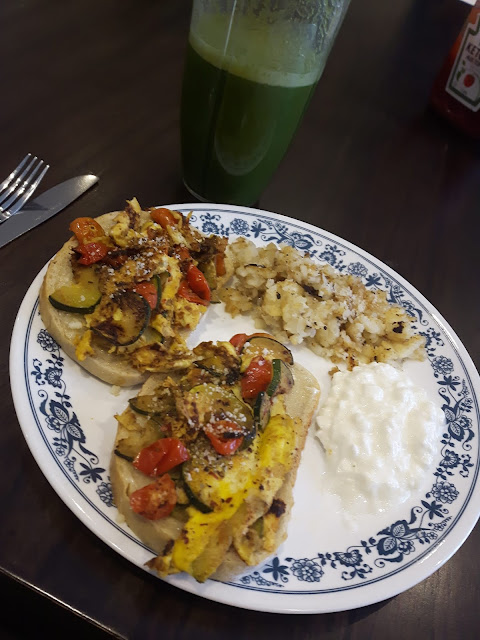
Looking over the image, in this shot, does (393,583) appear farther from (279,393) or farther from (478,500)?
(279,393)

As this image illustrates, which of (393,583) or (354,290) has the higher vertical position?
(354,290)

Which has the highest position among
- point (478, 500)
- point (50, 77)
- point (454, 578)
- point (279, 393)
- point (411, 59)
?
point (411, 59)

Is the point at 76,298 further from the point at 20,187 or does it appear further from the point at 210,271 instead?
the point at 20,187

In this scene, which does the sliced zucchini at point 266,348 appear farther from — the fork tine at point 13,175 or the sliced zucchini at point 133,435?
the fork tine at point 13,175

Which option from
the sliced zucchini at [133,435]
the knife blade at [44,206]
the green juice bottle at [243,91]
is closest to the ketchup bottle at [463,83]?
the green juice bottle at [243,91]

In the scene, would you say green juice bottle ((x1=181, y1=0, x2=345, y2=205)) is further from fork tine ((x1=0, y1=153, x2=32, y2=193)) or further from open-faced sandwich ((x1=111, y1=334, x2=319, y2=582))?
open-faced sandwich ((x1=111, y1=334, x2=319, y2=582))

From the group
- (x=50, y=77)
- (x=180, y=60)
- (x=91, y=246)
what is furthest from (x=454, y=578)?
(x=180, y=60)

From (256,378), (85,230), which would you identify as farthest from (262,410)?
(85,230)
